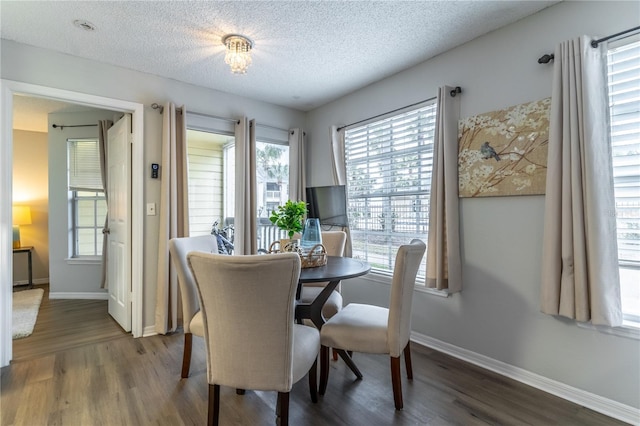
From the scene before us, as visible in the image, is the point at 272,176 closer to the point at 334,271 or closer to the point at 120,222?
the point at 120,222

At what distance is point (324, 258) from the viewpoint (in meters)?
2.25

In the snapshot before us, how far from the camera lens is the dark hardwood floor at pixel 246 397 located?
177 cm

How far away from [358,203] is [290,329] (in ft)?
7.55

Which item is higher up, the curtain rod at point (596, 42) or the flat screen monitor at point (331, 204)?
the curtain rod at point (596, 42)

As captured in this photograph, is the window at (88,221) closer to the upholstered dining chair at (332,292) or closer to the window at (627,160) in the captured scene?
the upholstered dining chair at (332,292)

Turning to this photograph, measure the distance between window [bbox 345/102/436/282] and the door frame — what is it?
2173mm

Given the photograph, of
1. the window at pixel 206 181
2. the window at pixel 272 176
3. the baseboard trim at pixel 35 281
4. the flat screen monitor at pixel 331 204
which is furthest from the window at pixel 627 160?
the baseboard trim at pixel 35 281

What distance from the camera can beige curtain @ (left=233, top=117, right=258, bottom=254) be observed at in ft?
11.6

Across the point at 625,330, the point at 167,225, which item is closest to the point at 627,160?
the point at 625,330

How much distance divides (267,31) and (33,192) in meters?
5.01

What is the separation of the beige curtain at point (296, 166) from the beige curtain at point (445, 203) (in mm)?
1880

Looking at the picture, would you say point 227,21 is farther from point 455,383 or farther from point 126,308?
point 455,383

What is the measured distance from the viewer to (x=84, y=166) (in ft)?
14.4

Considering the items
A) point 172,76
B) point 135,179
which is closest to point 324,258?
point 135,179
